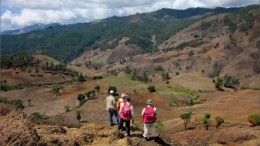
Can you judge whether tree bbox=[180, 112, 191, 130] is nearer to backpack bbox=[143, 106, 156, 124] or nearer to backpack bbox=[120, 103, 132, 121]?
backpack bbox=[143, 106, 156, 124]

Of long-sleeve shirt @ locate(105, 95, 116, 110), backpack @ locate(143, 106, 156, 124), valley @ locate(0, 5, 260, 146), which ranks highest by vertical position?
long-sleeve shirt @ locate(105, 95, 116, 110)

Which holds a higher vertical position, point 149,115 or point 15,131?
point 15,131

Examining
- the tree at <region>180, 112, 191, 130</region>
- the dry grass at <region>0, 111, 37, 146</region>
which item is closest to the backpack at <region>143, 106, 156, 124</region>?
the dry grass at <region>0, 111, 37, 146</region>

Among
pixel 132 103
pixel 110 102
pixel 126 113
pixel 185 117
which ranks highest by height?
pixel 110 102

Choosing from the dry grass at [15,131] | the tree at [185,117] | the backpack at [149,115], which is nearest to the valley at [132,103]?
the dry grass at [15,131]

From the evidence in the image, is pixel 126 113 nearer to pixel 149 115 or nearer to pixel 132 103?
pixel 149 115

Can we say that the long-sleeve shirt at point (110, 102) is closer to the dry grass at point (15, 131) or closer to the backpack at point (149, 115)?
the backpack at point (149, 115)

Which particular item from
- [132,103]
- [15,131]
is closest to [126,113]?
[15,131]

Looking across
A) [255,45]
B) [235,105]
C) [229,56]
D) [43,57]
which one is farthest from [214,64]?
[235,105]

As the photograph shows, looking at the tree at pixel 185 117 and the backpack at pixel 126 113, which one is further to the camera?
the tree at pixel 185 117

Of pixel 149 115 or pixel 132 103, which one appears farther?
pixel 132 103

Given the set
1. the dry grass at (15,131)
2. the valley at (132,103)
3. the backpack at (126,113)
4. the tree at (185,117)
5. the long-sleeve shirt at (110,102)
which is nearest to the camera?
the dry grass at (15,131)

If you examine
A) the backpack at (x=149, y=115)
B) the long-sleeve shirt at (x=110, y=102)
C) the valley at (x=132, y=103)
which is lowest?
the valley at (x=132, y=103)

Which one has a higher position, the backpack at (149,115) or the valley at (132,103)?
→ the backpack at (149,115)
